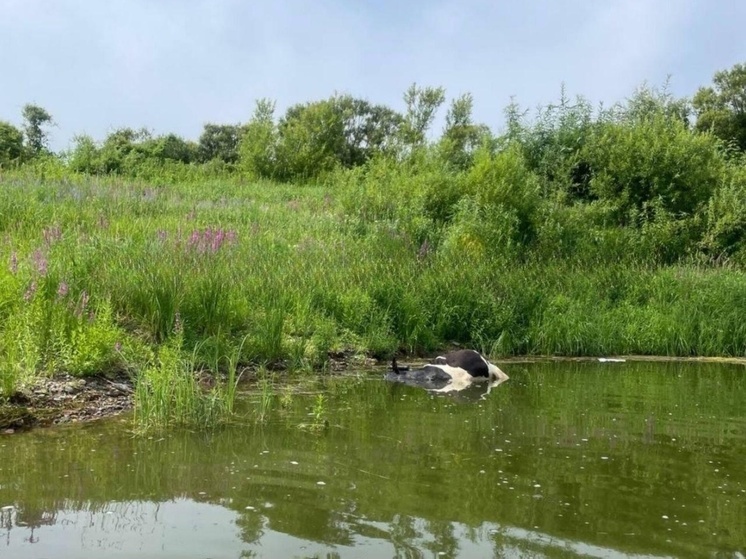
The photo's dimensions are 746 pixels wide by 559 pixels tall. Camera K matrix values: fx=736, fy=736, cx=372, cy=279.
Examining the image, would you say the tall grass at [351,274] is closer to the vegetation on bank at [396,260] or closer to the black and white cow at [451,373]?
the vegetation on bank at [396,260]

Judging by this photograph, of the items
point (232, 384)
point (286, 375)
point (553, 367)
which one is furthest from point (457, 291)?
point (232, 384)

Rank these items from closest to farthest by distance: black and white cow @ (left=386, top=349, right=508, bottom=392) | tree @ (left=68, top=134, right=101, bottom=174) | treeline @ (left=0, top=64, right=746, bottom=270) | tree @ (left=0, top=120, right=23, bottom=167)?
black and white cow @ (left=386, top=349, right=508, bottom=392) → treeline @ (left=0, top=64, right=746, bottom=270) → tree @ (left=68, top=134, right=101, bottom=174) → tree @ (left=0, top=120, right=23, bottom=167)

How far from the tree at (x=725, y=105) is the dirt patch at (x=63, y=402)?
47.3 metres

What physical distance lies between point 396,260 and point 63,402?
7.61 metres

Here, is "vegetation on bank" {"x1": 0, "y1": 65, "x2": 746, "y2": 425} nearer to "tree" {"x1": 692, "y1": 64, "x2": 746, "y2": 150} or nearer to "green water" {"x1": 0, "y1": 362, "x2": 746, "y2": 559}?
"green water" {"x1": 0, "y1": 362, "x2": 746, "y2": 559}

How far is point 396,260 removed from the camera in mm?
13422

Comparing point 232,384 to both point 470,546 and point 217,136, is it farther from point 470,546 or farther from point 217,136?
point 217,136

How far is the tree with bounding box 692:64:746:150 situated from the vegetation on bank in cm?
2366

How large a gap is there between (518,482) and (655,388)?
502 centimetres

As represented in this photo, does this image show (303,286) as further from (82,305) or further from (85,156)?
(85,156)

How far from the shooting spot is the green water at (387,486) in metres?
4.05

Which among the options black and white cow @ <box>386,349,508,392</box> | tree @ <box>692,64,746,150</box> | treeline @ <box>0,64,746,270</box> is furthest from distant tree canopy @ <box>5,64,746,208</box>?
tree @ <box>692,64,746,150</box>

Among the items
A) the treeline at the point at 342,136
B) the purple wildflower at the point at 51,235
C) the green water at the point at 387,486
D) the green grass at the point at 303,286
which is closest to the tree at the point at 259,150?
the treeline at the point at 342,136

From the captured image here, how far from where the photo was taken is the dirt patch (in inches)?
244
